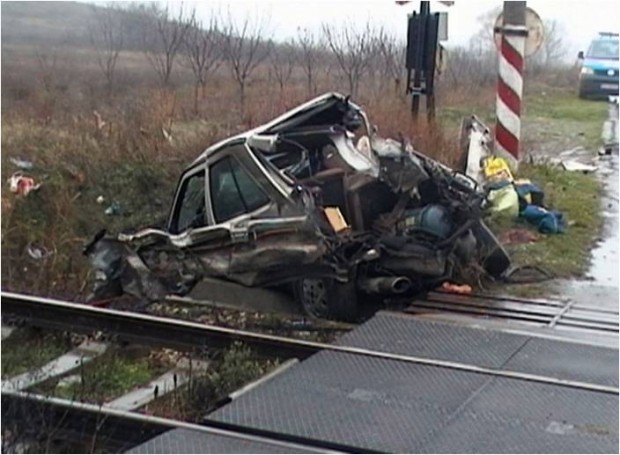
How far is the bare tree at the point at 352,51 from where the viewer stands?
39.2 feet

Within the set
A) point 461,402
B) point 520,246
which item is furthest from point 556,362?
point 520,246

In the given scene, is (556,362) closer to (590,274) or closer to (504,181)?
(590,274)

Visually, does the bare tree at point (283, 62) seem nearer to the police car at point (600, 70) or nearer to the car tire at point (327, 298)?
the car tire at point (327, 298)

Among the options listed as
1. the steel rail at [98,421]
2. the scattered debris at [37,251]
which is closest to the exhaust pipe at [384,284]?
the steel rail at [98,421]

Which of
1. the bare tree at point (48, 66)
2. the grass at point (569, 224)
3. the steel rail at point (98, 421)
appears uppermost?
the bare tree at point (48, 66)

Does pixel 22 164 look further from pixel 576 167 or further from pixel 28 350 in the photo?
pixel 576 167

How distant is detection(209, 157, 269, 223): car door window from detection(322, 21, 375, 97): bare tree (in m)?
4.44

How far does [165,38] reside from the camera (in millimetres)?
12047

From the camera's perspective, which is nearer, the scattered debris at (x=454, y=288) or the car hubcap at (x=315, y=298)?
the car hubcap at (x=315, y=298)

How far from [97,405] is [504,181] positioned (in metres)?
5.41

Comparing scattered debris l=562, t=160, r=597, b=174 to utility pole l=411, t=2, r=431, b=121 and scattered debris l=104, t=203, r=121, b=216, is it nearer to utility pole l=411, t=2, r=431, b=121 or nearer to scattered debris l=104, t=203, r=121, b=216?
utility pole l=411, t=2, r=431, b=121

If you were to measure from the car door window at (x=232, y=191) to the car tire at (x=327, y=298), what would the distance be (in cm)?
65

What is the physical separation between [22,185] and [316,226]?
409cm

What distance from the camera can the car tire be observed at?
23.9ft
